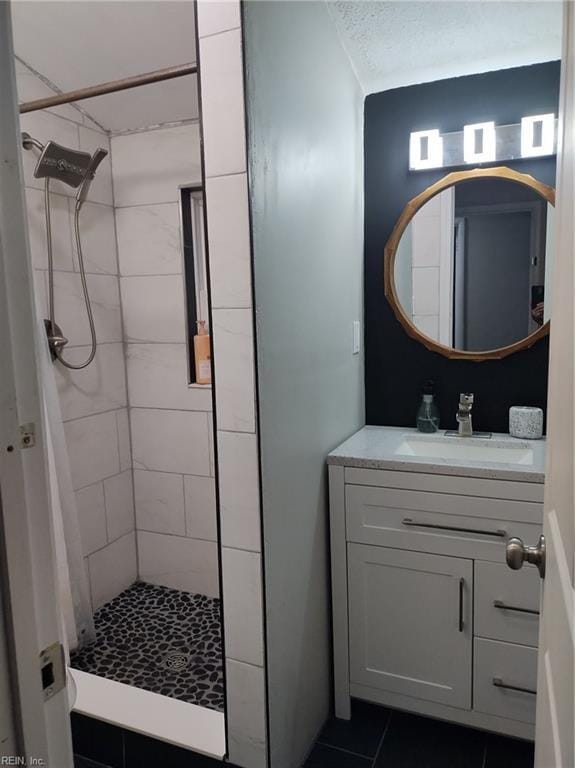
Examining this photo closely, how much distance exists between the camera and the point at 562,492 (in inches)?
29.5

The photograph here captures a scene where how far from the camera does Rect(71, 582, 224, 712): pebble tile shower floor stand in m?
1.86

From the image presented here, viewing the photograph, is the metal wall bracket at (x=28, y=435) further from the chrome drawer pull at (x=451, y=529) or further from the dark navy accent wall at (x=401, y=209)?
the dark navy accent wall at (x=401, y=209)

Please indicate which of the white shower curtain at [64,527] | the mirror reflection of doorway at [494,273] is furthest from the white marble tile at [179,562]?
the mirror reflection of doorway at [494,273]

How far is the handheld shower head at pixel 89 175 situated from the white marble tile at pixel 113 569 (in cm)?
146

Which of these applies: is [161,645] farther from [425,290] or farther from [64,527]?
[425,290]

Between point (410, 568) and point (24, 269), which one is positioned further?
point (410, 568)

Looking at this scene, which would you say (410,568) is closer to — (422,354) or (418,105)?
(422,354)

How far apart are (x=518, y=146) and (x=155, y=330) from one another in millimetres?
1607

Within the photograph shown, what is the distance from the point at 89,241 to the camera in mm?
2238

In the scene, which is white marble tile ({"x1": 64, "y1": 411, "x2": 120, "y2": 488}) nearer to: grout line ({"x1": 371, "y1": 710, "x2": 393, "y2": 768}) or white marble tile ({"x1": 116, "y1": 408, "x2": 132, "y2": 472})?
white marble tile ({"x1": 116, "y1": 408, "x2": 132, "y2": 472})

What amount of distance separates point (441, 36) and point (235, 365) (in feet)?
4.42

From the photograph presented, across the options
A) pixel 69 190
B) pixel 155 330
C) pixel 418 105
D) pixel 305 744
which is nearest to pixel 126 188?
pixel 69 190

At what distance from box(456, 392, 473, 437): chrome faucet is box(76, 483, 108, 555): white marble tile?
Answer: 1.53 metres

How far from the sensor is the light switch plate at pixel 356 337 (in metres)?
2.09
